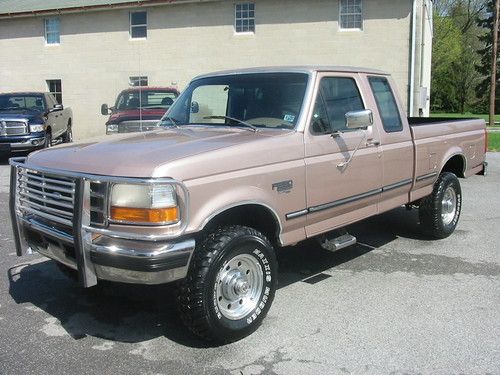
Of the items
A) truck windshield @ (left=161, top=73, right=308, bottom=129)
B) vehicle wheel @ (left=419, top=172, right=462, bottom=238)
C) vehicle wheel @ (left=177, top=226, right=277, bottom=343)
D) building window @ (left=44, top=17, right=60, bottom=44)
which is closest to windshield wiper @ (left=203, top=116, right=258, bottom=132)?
truck windshield @ (left=161, top=73, right=308, bottom=129)

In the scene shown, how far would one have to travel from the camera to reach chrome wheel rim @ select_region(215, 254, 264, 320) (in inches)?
154

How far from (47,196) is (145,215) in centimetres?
99

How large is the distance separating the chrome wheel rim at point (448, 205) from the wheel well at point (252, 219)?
3141 mm

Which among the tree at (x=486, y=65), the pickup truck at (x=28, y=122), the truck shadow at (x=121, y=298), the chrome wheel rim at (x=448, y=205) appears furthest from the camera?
the tree at (x=486, y=65)

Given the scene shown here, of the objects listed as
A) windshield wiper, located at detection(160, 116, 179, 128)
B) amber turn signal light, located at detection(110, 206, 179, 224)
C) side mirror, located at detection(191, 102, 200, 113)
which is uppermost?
side mirror, located at detection(191, 102, 200, 113)

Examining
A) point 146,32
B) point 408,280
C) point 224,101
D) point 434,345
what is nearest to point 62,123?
point 146,32

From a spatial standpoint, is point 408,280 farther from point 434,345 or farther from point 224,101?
point 224,101

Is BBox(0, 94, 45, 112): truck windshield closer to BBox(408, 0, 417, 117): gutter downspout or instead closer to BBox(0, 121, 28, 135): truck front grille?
BBox(0, 121, 28, 135): truck front grille

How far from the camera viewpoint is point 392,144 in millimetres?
5555

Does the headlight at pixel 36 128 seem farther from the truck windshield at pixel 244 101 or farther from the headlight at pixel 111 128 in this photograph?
the truck windshield at pixel 244 101

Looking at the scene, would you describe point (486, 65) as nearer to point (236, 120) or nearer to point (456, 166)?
point (456, 166)

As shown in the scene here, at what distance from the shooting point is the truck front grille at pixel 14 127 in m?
13.6

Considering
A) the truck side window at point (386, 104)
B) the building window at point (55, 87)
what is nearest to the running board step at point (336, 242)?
the truck side window at point (386, 104)

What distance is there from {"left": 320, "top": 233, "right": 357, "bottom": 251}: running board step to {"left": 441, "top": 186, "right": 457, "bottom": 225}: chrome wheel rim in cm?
224
